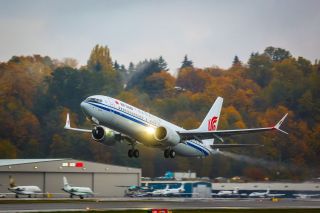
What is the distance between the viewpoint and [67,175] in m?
123

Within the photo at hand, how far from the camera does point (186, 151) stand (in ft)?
288

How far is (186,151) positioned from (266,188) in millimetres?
36771

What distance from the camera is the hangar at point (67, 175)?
119 metres

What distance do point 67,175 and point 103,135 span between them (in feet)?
143

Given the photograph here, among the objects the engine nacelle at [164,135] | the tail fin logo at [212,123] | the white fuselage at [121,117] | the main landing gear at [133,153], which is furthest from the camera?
the tail fin logo at [212,123]

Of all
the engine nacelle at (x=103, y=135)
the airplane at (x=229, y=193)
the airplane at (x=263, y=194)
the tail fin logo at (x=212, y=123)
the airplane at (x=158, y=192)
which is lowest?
the airplane at (x=263, y=194)

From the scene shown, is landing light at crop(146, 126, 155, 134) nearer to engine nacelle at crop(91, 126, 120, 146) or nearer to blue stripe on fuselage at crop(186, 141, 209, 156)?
engine nacelle at crop(91, 126, 120, 146)

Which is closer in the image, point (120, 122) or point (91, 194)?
point (120, 122)

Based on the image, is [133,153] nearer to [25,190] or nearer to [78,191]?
[78,191]

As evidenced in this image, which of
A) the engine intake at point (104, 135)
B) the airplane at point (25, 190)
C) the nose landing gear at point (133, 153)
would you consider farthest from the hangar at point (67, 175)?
the engine intake at point (104, 135)

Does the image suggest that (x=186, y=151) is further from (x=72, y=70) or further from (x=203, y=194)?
(x=72, y=70)

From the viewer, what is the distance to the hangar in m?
119

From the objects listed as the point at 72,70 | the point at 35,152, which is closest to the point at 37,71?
the point at 72,70

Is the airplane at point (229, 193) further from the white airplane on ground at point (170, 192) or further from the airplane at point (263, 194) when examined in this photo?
the white airplane on ground at point (170, 192)
